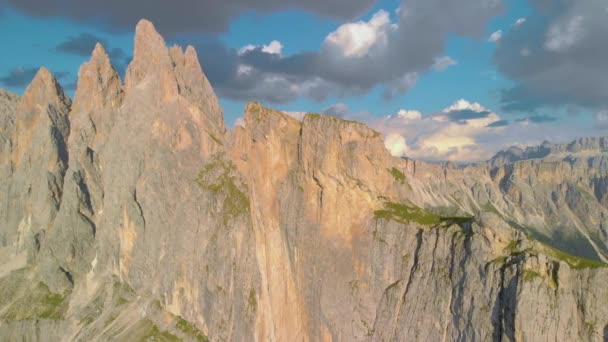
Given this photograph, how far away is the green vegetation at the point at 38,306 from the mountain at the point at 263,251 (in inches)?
18.5

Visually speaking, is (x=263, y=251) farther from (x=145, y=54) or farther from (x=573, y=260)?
(x=145, y=54)

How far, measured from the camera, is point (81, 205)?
5989 inches

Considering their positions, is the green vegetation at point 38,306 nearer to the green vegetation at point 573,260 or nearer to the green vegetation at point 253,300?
the green vegetation at point 253,300

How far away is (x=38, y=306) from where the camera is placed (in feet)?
480

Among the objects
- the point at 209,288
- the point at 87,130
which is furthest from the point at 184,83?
the point at 209,288

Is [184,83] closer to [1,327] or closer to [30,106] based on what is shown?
[30,106]

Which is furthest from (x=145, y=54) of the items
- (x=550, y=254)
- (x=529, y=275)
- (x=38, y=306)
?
(x=550, y=254)

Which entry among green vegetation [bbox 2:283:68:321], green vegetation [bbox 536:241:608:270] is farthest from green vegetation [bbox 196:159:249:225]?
green vegetation [bbox 536:241:608:270]

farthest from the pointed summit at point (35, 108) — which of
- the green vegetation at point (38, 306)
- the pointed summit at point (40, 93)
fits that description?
the green vegetation at point (38, 306)

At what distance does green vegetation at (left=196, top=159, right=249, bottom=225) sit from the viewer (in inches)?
4946

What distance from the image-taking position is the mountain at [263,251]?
325 feet

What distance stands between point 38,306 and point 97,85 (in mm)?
72976

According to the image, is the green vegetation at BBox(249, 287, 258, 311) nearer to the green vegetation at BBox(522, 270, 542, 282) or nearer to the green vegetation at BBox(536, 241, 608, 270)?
the green vegetation at BBox(522, 270, 542, 282)

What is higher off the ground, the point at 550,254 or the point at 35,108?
the point at 35,108
